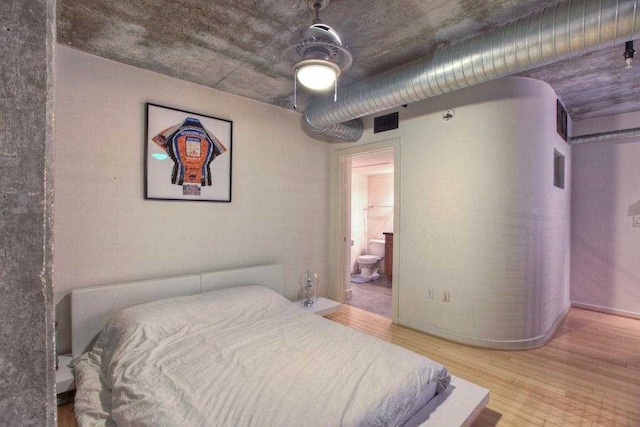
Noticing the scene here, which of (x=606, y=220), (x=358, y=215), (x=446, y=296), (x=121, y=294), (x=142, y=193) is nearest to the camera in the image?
(x=121, y=294)

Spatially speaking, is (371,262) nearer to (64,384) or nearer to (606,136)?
(606,136)

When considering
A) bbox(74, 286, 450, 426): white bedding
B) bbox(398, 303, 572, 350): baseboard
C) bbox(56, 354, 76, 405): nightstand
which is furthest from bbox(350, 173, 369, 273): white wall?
bbox(56, 354, 76, 405): nightstand

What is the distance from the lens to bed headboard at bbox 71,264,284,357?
2.19 meters

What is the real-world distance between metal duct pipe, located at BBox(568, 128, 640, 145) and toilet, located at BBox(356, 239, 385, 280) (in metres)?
3.36

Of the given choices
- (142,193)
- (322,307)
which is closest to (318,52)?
(142,193)

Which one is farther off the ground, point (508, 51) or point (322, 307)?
point (508, 51)

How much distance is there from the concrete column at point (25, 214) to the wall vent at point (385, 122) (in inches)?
130

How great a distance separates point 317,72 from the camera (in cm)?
192

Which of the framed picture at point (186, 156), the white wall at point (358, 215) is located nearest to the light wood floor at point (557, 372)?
the framed picture at point (186, 156)

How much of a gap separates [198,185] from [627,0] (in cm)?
316

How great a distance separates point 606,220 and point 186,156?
5.04 meters

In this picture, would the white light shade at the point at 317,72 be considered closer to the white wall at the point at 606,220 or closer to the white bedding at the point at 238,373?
the white bedding at the point at 238,373

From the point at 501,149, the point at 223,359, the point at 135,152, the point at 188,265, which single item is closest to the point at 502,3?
the point at 501,149

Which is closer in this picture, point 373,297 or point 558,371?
point 558,371
